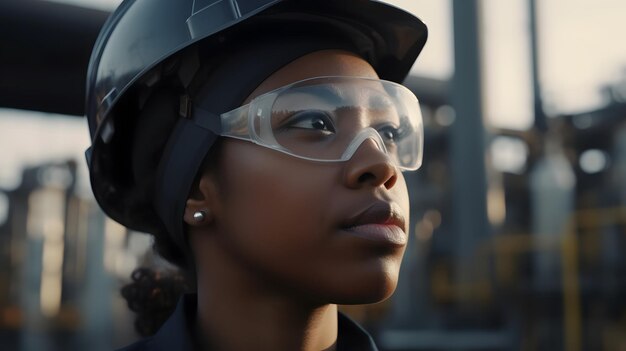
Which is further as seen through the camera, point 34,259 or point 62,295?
point 62,295

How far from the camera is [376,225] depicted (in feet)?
5.04

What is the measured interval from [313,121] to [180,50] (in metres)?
0.32

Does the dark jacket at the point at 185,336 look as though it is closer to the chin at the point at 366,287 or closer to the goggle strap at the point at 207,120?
the chin at the point at 366,287

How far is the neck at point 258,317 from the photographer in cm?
169

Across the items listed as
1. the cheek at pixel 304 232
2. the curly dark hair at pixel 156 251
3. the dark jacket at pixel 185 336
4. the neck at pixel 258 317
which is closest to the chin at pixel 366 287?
the cheek at pixel 304 232

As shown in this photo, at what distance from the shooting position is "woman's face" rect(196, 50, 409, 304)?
153cm

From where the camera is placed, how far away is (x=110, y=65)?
1857 millimetres

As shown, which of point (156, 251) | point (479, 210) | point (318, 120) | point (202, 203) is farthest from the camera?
point (479, 210)

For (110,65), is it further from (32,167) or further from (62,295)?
(62,295)

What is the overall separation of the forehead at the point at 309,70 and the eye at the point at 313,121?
79 millimetres

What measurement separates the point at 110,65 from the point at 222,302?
23.8 inches

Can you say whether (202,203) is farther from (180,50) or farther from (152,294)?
(152,294)

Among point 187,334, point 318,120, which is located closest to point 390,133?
point 318,120

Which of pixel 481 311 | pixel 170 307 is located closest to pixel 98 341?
pixel 481 311
